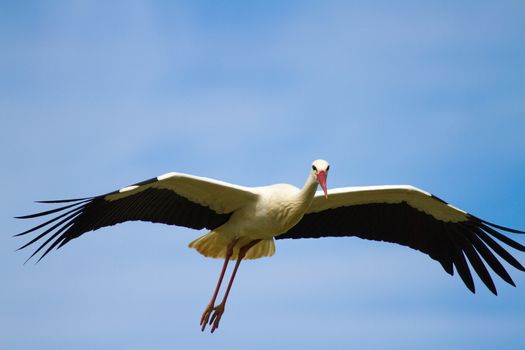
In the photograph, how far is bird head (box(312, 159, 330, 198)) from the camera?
10.1 meters

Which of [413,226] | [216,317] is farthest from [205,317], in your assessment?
[413,226]

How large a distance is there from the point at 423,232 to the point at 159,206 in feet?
11.5

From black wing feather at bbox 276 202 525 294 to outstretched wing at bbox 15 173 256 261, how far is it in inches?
44.7

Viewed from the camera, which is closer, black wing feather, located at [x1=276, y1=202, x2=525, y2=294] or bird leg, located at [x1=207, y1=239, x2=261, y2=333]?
bird leg, located at [x1=207, y1=239, x2=261, y2=333]

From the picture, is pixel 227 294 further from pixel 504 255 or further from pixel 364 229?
pixel 504 255

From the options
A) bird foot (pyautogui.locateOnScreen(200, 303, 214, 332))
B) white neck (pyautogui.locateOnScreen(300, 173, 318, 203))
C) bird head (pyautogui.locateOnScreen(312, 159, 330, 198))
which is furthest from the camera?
bird foot (pyautogui.locateOnScreen(200, 303, 214, 332))

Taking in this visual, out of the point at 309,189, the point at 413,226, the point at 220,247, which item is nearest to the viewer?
the point at 309,189

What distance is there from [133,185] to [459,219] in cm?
433

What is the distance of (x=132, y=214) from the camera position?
10.9 m

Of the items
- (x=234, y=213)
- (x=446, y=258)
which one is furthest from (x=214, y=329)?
(x=446, y=258)

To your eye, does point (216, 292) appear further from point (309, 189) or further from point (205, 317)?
point (309, 189)

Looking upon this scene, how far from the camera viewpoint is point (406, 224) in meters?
12.1

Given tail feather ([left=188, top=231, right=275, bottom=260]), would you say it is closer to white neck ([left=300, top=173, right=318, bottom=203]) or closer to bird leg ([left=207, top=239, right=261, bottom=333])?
bird leg ([left=207, top=239, right=261, bottom=333])

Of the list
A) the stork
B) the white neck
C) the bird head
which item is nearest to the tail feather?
the stork
